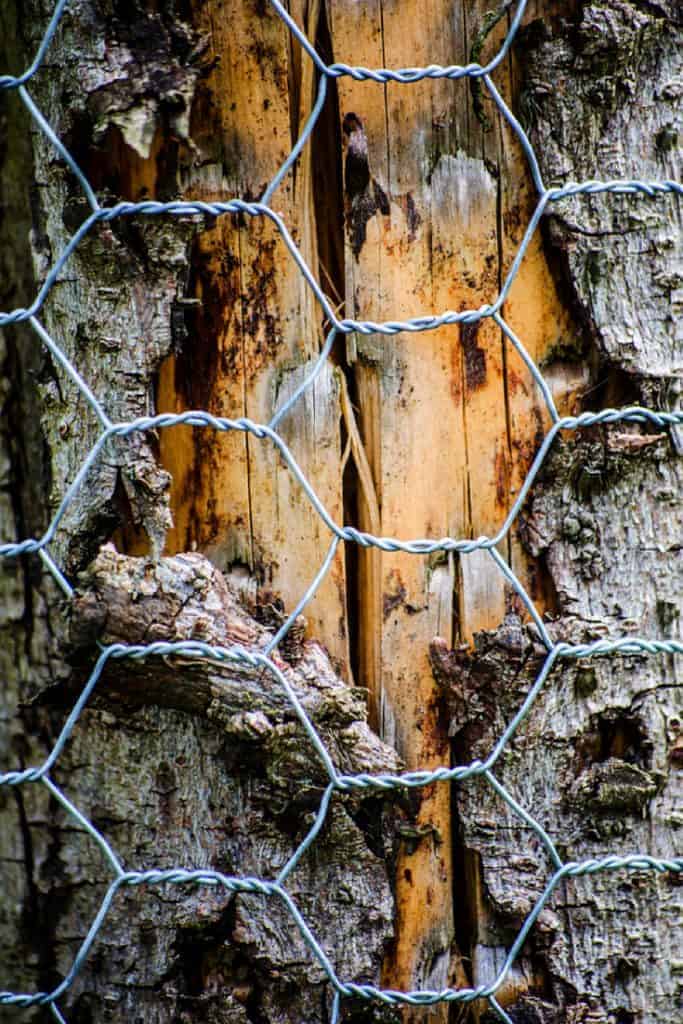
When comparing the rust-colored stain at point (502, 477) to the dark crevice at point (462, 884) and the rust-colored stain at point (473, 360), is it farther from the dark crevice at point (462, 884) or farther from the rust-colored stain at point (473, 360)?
the dark crevice at point (462, 884)

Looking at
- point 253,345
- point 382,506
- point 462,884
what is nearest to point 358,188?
point 253,345

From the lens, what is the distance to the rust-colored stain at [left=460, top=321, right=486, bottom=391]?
2.74ft

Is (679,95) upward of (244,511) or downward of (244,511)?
upward

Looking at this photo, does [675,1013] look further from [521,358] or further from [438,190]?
[438,190]

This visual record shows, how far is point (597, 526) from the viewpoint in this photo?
0.83 metres

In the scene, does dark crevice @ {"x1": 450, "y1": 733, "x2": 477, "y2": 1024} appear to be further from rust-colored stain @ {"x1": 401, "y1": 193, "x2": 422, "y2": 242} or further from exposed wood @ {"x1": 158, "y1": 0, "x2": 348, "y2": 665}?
rust-colored stain @ {"x1": 401, "y1": 193, "x2": 422, "y2": 242}

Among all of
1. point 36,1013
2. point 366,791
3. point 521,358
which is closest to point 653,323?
point 521,358

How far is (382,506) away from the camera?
0.84m

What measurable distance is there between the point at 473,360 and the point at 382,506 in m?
0.15

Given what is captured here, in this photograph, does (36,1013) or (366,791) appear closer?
(366,791)

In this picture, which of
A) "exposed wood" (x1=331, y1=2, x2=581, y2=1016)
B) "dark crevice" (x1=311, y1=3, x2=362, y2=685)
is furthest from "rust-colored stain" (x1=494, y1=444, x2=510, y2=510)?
"dark crevice" (x1=311, y1=3, x2=362, y2=685)

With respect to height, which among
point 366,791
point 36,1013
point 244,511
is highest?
point 244,511

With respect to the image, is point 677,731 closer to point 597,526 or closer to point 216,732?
point 597,526

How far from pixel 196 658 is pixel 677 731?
0.43m
